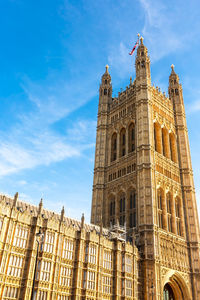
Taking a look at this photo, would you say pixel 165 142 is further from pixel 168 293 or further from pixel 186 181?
pixel 168 293

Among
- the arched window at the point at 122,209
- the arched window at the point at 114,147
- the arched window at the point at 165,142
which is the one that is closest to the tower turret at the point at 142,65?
the arched window at the point at 165,142

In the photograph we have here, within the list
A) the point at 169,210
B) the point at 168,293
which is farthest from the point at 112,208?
the point at 168,293

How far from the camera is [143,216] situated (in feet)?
171

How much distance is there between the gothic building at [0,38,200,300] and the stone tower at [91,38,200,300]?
0.19 meters

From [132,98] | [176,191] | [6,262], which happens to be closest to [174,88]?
[132,98]

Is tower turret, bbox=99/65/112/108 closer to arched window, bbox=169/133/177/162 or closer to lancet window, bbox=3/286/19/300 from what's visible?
arched window, bbox=169/133/177/162

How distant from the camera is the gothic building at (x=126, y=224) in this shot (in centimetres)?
3538

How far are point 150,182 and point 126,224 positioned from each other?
9037mm

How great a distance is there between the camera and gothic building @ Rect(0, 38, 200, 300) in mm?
35375

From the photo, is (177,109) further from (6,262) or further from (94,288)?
(6,262)

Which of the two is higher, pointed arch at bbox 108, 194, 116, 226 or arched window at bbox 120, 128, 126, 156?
arched window at bbox 120, 128, 126, 156

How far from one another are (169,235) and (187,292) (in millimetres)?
9681

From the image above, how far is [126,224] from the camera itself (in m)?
55.6

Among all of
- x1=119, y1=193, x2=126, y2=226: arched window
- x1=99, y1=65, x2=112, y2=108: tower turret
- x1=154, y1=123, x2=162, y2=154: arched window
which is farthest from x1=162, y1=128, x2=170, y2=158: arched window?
x1=99, y1=65, x2=112, y2=108: tower turret
